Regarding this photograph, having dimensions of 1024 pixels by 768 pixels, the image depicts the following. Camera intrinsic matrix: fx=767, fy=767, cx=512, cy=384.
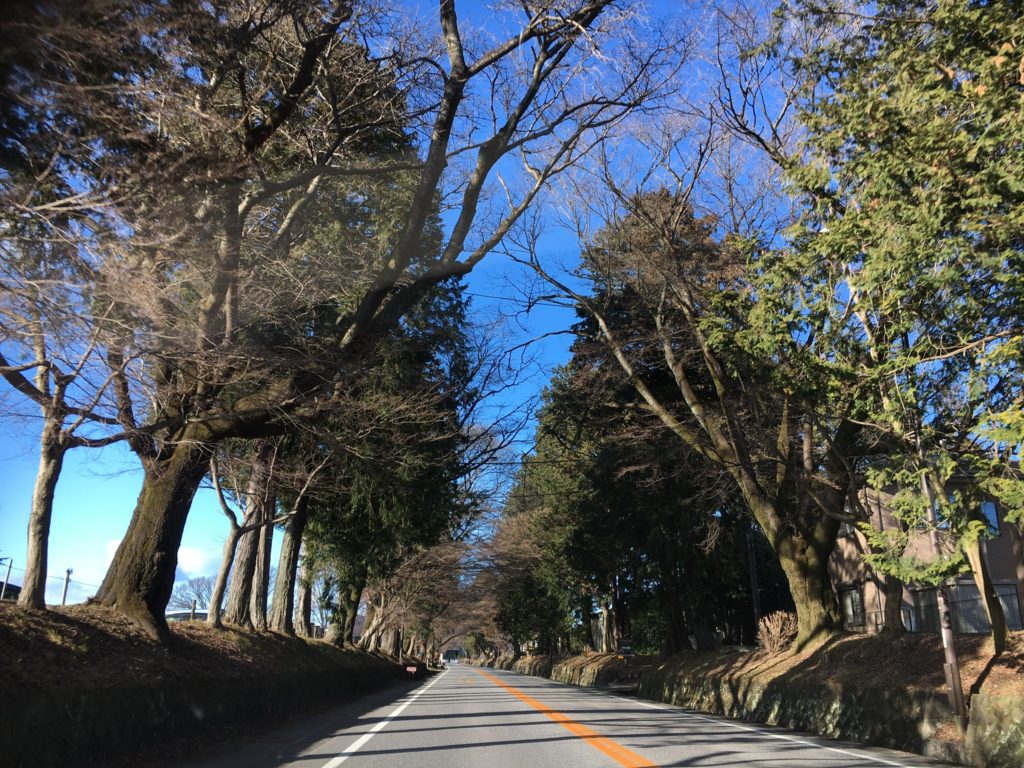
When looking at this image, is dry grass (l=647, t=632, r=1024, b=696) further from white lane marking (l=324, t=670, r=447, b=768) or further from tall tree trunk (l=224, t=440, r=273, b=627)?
tall tree trunk (l=224, t=440, r=273, b=627)

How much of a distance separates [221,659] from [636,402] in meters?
13.7

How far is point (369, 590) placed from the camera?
4716 cm

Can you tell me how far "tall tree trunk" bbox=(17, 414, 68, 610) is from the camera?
10047mm

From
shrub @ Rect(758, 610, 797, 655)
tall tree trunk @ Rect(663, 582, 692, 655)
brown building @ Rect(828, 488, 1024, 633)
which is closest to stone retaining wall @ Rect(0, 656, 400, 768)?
shrub @ Rect(758, 610, 797, 655)

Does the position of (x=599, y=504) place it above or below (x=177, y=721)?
above

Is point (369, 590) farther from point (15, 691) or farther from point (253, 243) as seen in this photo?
point (15, 691)

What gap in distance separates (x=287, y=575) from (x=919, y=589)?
60.5ft

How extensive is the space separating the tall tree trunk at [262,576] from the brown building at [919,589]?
15363 millimetres

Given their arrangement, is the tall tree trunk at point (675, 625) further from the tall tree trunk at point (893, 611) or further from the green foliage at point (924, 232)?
the green foliage at point (924, 232)

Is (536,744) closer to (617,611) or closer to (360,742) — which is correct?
(360,742)

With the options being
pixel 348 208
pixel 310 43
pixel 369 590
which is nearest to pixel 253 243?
pixel 348 208

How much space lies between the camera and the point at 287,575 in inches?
925

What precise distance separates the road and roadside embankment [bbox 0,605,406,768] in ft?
2.69

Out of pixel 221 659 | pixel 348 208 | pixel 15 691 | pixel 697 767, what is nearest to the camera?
pixel 15 691
